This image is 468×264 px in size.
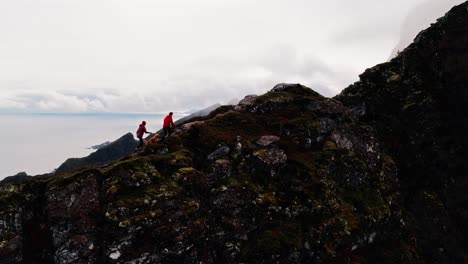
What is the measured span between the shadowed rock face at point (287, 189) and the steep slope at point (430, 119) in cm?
16

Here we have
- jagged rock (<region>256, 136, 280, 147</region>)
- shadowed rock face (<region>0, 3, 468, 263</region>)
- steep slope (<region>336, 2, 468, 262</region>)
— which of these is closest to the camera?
shadowed rock face (<region>0, 3, 468, 263</region>)

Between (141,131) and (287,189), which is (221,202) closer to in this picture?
(287,189)

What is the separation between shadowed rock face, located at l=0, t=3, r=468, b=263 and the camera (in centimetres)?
2584

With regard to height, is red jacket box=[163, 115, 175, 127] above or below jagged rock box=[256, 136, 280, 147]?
above

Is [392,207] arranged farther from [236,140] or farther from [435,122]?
[236,140]

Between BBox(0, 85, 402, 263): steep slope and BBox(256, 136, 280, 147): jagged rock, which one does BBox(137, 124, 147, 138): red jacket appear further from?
BBox(256, 136, 280, 147): jagged rock

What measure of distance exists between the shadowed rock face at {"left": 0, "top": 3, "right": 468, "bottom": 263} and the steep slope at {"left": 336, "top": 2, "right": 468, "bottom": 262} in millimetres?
A: 163

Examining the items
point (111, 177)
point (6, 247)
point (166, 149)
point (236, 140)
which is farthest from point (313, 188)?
point (6, 247)

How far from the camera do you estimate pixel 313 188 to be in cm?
3291

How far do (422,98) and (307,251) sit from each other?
95.2 feet

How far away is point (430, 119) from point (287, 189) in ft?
78.9

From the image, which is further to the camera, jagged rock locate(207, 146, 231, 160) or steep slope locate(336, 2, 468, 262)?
steep slope locate(336, 2, 468, 262)

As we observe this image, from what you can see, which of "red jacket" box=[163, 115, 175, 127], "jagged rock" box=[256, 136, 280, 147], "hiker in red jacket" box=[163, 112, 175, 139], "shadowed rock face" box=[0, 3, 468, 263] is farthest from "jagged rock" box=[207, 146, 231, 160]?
"red jacket" box=[163, 115, 175, 127]

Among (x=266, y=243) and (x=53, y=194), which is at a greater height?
(x=53, y=194)
